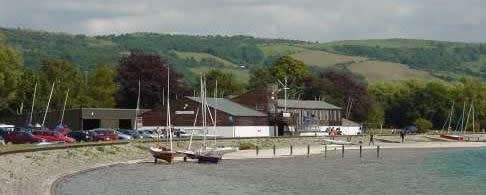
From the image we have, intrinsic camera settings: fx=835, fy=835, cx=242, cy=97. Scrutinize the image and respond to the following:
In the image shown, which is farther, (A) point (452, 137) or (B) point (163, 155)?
(A) point (452, 137)

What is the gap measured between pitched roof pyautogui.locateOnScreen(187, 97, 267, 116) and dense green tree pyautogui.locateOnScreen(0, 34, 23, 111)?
28.5 meters

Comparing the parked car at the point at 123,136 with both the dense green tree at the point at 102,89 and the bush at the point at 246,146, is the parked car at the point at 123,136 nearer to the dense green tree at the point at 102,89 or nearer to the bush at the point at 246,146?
the bush at the point at 246,146

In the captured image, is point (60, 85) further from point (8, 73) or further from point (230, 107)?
point (230, 107)

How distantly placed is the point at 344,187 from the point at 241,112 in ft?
246

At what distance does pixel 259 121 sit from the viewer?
13812 centimetres

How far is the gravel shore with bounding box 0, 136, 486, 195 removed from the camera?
1970 inches

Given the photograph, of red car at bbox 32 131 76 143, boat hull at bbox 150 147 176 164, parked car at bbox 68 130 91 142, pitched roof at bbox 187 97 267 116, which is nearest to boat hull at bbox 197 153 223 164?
boat hull at bbox 150 147 176 164

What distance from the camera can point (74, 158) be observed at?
72.0m

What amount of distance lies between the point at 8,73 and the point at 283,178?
248 feet

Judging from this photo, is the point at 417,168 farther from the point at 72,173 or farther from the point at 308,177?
the point at 72,173

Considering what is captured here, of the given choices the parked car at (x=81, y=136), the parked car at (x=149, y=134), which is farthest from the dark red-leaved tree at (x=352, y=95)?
the parked car at (x=81, y=136)

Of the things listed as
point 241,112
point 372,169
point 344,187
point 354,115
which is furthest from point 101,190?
point 354,115

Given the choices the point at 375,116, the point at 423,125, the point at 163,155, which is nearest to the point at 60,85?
the point at 163,155

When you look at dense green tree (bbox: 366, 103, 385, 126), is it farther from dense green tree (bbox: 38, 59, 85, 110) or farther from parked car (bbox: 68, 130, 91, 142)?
parked car (bbox: 68, 130, 91, 142)
